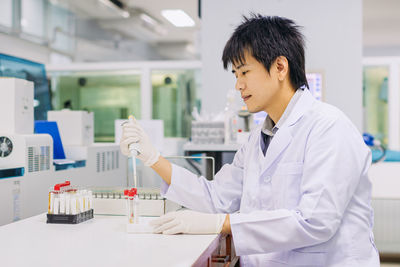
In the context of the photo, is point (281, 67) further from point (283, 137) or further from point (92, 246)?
point (92, 246)

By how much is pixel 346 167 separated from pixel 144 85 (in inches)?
131

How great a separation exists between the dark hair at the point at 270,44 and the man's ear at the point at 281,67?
0.01 metres

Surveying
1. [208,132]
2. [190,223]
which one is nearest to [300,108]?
[190,223]

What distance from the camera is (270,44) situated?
3.78ft

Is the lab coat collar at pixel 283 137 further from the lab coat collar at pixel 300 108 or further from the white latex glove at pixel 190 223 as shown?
the white latex glove at pixel 190 223

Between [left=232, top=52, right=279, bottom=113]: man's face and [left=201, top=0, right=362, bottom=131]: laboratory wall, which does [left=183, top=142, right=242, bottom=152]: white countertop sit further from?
[left=232, top=52, right=279, bottom=113]: man's face

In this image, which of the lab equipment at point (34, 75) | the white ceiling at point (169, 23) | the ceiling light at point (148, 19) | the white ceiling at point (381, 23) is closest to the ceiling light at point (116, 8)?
the white ceiling at point (169, 23)

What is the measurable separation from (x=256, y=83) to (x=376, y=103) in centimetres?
433

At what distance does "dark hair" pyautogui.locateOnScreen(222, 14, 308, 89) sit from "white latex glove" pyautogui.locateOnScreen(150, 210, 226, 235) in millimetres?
449

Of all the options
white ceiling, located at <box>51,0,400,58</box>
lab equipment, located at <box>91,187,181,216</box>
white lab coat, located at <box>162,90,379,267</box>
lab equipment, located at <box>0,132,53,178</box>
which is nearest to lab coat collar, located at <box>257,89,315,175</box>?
white lab coat, located at <box>162,90,379,267</box>

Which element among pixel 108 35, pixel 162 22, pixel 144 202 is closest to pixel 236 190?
pixel 144 202

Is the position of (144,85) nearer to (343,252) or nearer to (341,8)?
(341,8)

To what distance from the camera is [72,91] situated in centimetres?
460

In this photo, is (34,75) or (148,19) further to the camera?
(148,19)
